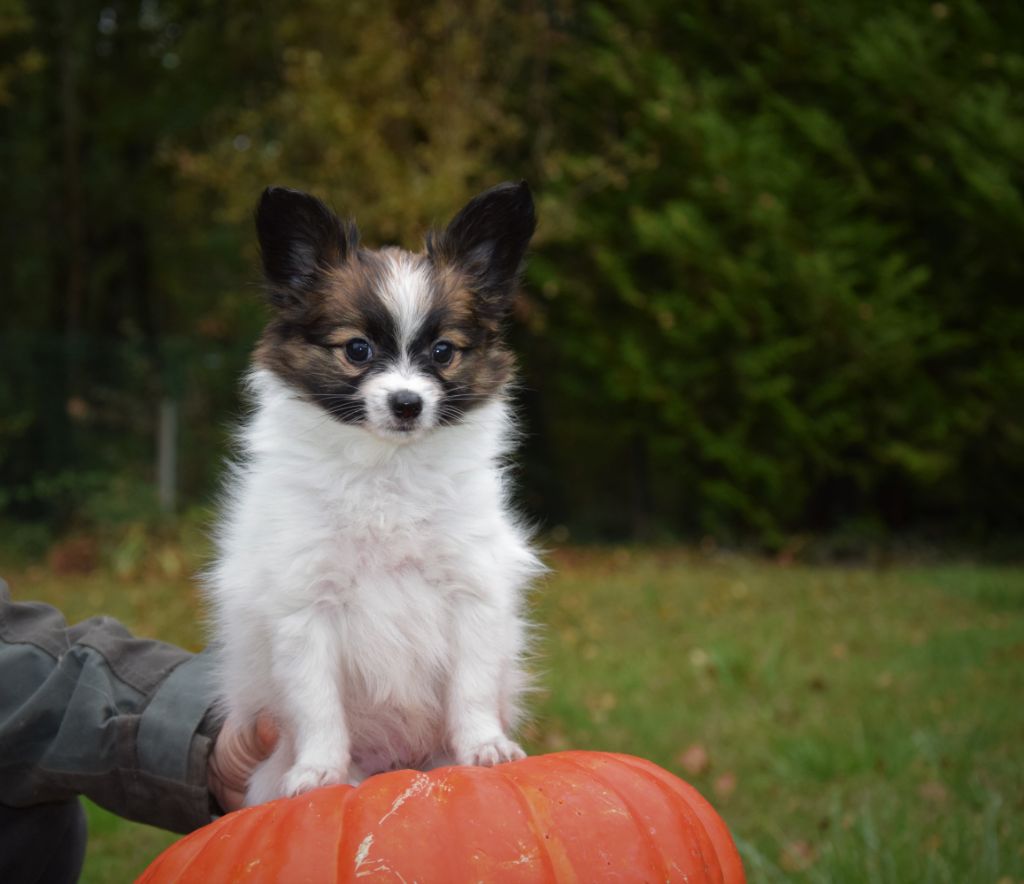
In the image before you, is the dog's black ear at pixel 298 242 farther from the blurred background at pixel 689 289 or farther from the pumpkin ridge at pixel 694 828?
the blurred background at pixel 689 289

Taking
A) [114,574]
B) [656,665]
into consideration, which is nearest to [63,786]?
[656,665]

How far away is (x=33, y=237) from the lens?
16344 millimetres

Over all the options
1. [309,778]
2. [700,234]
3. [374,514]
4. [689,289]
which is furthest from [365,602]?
[689,289]

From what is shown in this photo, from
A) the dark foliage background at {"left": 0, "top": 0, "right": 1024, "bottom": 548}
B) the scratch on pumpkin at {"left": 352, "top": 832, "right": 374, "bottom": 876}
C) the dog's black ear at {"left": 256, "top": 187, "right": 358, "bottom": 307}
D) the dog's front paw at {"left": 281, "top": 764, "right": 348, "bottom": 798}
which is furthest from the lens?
the dark foliage background at {"left": 0, "top": 0, "right": 1024, "bottom": 548}


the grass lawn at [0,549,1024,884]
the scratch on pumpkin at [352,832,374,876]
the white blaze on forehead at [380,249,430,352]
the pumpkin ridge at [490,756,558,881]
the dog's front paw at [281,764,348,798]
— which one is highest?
the white blaze on forehead at [380,249,430,352]

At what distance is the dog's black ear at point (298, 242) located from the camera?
8.15 ft

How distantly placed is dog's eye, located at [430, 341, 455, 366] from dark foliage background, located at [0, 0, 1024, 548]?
321 inches

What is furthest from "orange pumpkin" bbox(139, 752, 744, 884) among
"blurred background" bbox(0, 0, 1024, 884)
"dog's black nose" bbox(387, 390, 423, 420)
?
"blurred background" bbox(0, 0, 1024, 884)

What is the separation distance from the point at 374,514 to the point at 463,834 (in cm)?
70

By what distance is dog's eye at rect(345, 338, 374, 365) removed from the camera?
2486 millimetres

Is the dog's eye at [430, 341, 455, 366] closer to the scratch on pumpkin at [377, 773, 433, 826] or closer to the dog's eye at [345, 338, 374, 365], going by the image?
the dog's eye at [345, 338, 374, 365]

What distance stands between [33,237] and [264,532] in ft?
51.3

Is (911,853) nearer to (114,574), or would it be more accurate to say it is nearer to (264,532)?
(264,532)

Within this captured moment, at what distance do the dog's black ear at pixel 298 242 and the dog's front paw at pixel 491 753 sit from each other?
3.40 feet
